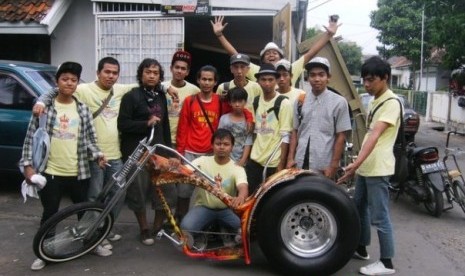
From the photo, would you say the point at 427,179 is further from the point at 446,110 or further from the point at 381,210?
the point at 446,110

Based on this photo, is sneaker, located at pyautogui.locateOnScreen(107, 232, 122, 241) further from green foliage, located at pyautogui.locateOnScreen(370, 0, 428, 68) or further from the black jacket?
green foliage, located at pyautogui.locateOnScreen(370, 0, 428, 68)

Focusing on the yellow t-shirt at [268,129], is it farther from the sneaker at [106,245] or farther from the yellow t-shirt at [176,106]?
the sneaker at [106,245]

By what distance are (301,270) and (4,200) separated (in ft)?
13.9

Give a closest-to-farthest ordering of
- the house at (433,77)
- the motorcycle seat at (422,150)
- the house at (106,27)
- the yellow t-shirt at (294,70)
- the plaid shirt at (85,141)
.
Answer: the plaid shirt at (85,141) < the yellow t-shirt at (294,70) < the motorcycle seat at (422,150) < the house at (106,27) < the house at (433,77)

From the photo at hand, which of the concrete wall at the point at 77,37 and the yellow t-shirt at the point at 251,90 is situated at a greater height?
the concrete wall at the point at 77,37

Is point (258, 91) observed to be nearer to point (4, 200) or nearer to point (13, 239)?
point (13, 239)

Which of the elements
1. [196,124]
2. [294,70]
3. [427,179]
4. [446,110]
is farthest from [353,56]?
[196,124]

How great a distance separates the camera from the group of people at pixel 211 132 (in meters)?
3.95

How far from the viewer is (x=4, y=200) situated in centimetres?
612

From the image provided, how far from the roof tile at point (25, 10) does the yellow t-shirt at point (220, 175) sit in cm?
498

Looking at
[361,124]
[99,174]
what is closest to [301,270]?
[99,174]

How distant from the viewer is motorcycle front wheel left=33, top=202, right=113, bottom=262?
3.91 m

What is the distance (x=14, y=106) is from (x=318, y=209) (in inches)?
162

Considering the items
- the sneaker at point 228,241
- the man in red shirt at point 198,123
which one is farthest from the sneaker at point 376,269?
the man in red shirt at point 198,123
